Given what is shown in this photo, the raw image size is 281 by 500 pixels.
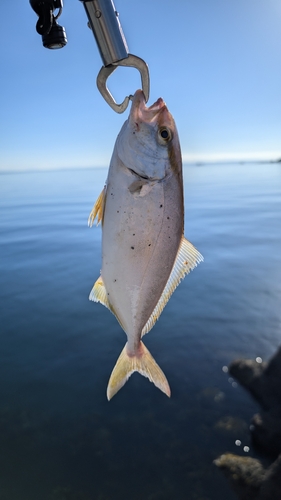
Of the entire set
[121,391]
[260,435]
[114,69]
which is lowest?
[260,435]

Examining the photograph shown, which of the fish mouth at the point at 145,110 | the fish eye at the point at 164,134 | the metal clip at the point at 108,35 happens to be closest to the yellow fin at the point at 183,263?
the fish eye at the point at 164,134

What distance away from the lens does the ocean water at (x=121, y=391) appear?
4.64 metres

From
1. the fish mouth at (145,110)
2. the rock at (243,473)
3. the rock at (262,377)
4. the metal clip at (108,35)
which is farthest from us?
the rock at (262,377)

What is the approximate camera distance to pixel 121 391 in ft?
20.1

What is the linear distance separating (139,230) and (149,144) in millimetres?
489

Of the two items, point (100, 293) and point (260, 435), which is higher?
point (100, 293)

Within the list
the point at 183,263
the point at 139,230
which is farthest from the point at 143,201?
the point at 183,263

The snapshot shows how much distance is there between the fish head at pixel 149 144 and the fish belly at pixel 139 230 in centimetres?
5

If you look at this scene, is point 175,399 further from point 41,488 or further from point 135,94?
point 135,94

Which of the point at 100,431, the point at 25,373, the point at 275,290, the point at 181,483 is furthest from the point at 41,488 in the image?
the point at 275,290

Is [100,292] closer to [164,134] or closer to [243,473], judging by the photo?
[164,134]

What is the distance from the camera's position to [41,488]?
4504 mm

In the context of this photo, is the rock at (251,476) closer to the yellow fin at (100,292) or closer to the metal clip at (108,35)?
the yellow fin at (100,292)

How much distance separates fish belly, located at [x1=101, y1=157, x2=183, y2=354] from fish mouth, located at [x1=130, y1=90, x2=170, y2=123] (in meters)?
0.29
